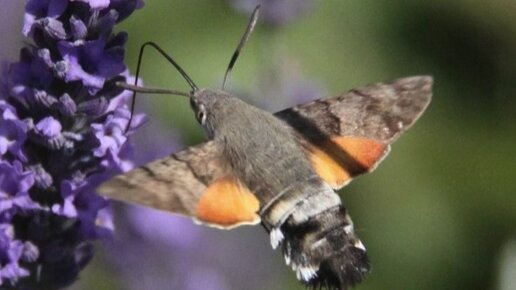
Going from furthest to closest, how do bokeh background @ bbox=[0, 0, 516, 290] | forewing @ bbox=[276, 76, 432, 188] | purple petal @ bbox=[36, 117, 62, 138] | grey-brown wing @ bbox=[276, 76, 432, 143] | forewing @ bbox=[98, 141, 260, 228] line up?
1. bokeh background @ bbox=[0, 0, 516, 290]
2. grey-brown wing @ bbox=[276, 76, 432, 143]
3. forewing @ bbox=[276, 76, 432, 188]
4. purple petal @ bbox=[36, 117, 62, 138]
5. forewing @ bbox=[98, 141, 260, 228]

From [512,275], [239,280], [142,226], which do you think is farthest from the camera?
[512,275]

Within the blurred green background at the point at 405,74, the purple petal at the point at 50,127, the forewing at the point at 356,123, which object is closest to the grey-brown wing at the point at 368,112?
the forewing at the point at 356,123

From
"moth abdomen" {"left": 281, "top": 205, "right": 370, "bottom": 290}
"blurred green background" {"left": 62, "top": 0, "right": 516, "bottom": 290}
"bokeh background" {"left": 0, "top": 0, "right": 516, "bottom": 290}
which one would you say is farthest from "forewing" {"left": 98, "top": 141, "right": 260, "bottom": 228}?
"blurred green background" {"left": 62, "top": 0, "right": 516, "bottom": 290}

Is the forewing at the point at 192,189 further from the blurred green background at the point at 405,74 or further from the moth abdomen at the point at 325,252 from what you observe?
the blurred green background at the point at 405,74

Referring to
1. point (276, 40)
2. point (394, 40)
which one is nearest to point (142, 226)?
point (276, 40)

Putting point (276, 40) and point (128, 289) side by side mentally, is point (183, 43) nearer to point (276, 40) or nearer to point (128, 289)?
point (276, 40)

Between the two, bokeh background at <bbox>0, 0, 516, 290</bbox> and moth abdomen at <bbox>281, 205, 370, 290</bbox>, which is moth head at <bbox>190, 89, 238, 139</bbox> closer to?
moth abdomen at <bbox>281, 205, 370, 290</bbox>

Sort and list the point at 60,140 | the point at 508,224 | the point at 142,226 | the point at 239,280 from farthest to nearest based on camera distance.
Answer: the point at 508,224
the point at 239,280
the point at 142,226
the point at 60,140
